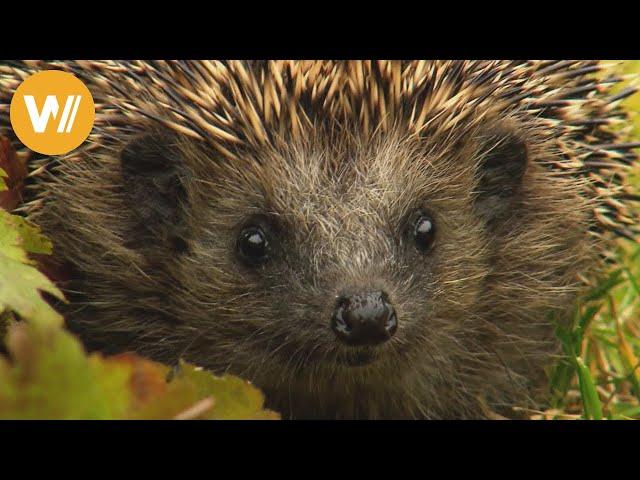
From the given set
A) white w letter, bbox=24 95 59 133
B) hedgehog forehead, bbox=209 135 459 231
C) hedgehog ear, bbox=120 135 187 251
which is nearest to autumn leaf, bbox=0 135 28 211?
white w letter, bbox=24 95 59 133

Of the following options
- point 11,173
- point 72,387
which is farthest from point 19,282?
point 11,173

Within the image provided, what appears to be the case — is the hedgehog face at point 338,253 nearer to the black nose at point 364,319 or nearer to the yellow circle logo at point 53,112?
the black nose at point 364,319

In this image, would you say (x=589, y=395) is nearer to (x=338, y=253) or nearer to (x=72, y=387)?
(x=338, y=253)

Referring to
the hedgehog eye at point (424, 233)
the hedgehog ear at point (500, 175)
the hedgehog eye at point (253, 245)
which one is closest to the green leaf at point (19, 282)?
the hedgehog eye at point (253, 245)

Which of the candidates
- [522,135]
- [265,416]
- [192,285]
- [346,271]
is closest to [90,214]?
[192,285]

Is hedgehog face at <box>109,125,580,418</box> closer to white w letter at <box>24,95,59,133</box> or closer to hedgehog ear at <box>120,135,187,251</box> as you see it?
hedgehog ear at <box>120,135,187,251</box>
